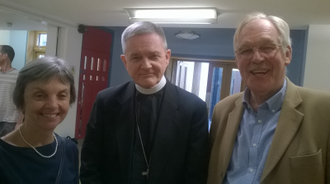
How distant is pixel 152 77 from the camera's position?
51.3 inches

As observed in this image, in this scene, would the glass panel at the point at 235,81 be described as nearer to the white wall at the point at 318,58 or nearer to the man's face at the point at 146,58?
the white wall at the point at 318,58

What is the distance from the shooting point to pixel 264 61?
1.22 meters

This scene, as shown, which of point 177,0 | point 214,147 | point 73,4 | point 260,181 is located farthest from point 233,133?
point 73,4

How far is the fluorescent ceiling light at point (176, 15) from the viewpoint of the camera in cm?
314

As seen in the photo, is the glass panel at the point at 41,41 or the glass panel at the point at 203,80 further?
the glass panel at the point at 41,41

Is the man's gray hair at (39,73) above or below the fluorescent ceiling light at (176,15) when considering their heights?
below

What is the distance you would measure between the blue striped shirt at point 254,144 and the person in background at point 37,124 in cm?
A: 92

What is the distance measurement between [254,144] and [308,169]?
260 mm

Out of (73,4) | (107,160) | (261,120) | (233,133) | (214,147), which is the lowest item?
(107,160)

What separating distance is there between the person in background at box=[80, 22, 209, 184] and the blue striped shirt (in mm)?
186

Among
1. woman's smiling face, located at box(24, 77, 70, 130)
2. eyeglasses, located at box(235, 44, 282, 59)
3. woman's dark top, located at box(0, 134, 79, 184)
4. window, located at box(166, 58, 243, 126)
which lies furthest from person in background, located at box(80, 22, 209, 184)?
window, located at box(166, 58, 243, 126)

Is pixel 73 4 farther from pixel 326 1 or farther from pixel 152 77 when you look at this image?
pixel 326 1

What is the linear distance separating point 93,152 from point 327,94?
131cm

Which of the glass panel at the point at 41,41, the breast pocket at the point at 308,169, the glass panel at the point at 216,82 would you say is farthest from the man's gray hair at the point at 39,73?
the glass panel at the point at 41,41
